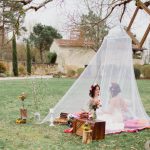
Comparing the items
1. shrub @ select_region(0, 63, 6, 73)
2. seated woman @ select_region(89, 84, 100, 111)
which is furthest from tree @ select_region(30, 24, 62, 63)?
seated woman @ select_region(89, 84, 100, 111)

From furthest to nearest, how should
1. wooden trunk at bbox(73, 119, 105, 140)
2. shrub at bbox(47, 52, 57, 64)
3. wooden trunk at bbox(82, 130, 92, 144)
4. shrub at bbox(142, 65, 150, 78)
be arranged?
shrub at bbox(47, 52, 57, 64)
shrub at bbox(142, 65, 150, 78)
wooden trunk at bbox(73, 119, 105, 140)
wooden trunk at bbox(82, 130, 92, 144)

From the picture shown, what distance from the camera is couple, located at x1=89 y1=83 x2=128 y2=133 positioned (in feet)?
26.1

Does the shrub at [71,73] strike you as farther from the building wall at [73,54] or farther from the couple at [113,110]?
the couple at [113,110]

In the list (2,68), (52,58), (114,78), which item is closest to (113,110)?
(114,78)

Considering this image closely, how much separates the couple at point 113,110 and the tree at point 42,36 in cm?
4694

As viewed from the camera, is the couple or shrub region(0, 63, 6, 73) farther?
shrub region(0, 63, 6, 73)

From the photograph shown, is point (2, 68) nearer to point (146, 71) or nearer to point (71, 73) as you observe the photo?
point (71, 73)

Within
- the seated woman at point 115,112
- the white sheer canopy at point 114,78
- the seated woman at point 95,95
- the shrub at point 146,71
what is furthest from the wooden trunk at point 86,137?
the shrub at point 146,71

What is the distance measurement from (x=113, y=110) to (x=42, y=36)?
158 feet

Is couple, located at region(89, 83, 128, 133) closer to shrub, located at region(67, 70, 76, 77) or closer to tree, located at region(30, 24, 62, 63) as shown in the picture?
shrub, located at region(67, 70, 76, 77)

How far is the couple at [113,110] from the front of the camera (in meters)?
7.95

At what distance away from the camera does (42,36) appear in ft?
183

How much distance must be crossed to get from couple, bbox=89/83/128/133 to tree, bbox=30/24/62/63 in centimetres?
4694

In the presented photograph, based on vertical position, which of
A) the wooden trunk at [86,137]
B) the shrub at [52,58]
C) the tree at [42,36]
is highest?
the tree at [42,36]
